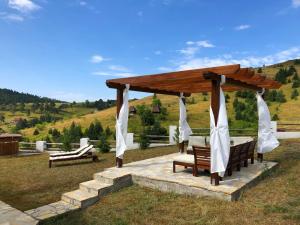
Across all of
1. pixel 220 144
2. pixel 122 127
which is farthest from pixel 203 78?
pixel 122 127

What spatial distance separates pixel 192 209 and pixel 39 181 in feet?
15.7

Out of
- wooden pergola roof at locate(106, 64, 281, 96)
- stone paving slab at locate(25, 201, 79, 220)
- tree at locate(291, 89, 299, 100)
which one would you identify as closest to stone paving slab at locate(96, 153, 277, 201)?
stone paving slab at locate(25, 201, 79, 220)

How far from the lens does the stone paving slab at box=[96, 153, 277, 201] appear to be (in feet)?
18.9

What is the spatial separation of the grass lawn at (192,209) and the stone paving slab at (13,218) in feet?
1.00

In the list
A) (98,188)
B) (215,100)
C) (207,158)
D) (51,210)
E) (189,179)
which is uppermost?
(215,100)

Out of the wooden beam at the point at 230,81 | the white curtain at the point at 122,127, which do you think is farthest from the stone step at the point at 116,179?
the wooden beam at the point at 230,81

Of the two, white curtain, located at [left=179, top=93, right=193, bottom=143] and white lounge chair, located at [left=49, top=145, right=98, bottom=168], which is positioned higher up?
white curtain, located at [left=179, top=93, right=193, bottom=143]

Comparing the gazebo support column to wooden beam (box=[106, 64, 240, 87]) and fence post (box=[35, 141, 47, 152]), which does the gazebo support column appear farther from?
fence post (box=[35, 141, 47, 152])

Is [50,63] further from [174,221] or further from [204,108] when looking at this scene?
[204,108]

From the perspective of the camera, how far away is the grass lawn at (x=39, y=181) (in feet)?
20.7

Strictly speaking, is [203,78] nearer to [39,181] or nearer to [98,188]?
[98,188]

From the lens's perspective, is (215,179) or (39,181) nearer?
(215,179)

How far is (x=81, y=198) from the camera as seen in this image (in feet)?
19.0

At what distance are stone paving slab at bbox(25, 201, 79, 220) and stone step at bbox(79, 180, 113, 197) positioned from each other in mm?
630
